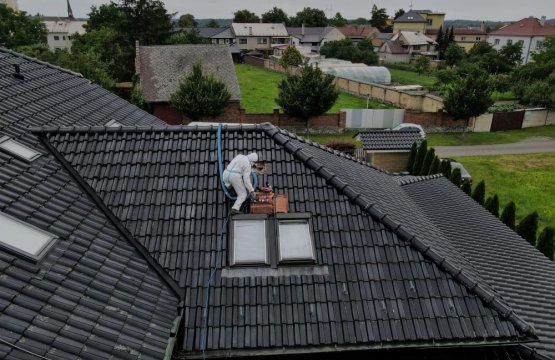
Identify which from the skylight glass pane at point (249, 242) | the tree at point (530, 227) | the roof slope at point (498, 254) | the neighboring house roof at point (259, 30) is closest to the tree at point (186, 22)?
the neighboring house roof at point (259, 30)

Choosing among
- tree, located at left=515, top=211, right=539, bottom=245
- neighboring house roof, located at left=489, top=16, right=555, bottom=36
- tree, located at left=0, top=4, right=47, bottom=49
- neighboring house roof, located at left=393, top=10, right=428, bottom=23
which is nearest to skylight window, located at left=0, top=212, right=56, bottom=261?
tree, located at left=515, top=211, right=539, bottom=245

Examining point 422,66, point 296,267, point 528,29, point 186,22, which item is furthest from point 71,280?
point 186,22

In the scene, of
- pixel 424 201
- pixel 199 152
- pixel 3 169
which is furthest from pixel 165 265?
pixel 424 201

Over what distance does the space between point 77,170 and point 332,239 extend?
15.1ft

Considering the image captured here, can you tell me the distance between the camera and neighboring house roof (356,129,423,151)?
21734 mm

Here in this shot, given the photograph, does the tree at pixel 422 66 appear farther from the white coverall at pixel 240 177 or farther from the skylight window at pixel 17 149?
the skylight window at pixel 17 149

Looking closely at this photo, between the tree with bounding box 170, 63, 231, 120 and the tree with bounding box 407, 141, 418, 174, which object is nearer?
the tree with bounding box 407, 141, 418, 174

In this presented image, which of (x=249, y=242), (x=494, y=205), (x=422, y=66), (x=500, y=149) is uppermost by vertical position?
(x=249, y=242)

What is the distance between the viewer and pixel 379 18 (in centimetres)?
12144

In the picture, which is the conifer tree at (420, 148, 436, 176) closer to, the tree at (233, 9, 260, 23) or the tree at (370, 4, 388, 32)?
the tree at (233, 9, 260, 23)

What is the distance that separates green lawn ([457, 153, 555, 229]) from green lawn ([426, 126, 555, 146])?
3.71m

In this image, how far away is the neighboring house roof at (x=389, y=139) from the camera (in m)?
21.7

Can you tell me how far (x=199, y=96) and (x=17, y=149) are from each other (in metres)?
19.9

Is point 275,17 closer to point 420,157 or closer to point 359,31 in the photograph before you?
point 359,31
